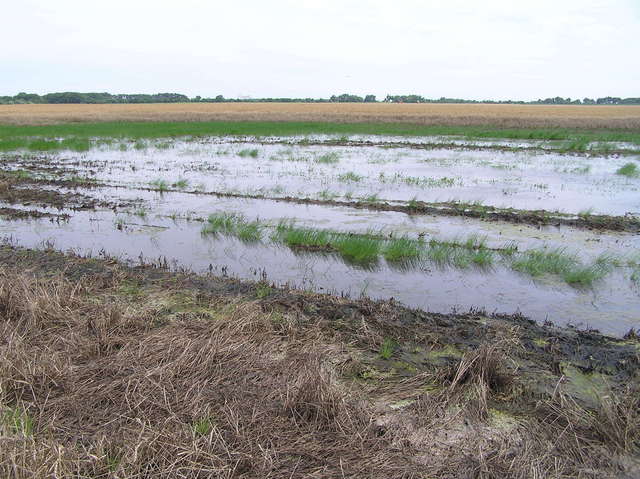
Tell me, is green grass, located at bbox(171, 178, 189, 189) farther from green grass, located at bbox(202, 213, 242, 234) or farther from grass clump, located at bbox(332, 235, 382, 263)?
grass clump, located at bbox(332, 235, 382, 263)

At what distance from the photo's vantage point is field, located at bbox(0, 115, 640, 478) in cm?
304

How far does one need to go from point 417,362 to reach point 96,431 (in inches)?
106

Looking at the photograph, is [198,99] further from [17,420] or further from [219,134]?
[17,420]

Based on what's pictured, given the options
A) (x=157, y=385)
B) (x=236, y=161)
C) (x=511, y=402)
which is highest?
(x=236, y=161)

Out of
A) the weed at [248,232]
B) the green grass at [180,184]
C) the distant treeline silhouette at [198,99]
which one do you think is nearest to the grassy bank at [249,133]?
the green grass at [180,184]

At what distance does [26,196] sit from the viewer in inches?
463

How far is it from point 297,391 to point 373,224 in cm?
647

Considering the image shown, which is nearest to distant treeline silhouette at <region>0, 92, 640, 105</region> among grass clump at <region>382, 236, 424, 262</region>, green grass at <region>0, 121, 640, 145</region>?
green grass at <region>0, 121, 640, 145</region>

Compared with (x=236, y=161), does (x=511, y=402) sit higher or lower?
lower

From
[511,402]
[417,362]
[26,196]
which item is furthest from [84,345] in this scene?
[26,196]

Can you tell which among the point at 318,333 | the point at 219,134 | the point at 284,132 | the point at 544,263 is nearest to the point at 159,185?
the point at 318,333

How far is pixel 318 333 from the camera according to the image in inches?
183

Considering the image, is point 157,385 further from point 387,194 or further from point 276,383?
point 387,194

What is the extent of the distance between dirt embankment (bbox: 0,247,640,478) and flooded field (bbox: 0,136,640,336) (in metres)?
1.22
